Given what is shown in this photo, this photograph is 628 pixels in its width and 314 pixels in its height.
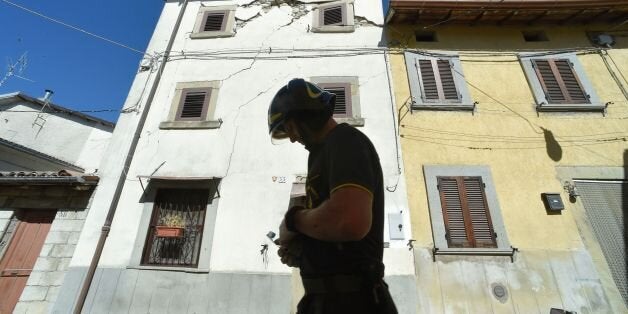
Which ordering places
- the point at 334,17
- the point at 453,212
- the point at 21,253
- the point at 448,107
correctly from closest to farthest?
the point at 453,212
the point at 21,253
the point at 448,107
the point at 334,17

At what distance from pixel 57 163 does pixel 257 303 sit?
8.99 m

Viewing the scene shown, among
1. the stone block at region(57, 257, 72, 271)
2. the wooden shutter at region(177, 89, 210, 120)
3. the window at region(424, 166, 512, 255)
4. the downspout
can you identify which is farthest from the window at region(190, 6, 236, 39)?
the window at region(424, 166, 512, 255)

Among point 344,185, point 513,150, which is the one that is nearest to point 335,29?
point 513,150

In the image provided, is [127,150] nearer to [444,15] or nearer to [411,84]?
[411,84]

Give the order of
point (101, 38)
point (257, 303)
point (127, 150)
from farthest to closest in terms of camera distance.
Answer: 1. point (101, 38)
2. point (127, 150)
3. point (257, 303)

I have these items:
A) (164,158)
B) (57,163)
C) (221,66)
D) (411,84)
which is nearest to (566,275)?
(411,84)

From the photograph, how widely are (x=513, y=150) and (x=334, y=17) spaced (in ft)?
21.1

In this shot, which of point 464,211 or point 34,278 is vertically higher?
point 464,211

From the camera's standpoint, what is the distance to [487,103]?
8.58m

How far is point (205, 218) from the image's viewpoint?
291 inches

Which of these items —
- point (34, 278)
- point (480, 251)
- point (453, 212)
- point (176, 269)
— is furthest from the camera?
point (453, 212)

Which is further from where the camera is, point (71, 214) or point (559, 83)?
point (559, 83)

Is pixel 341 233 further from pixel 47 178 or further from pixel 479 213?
pixel 47 178

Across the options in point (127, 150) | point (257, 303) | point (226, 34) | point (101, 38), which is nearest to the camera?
point (257, 303)
